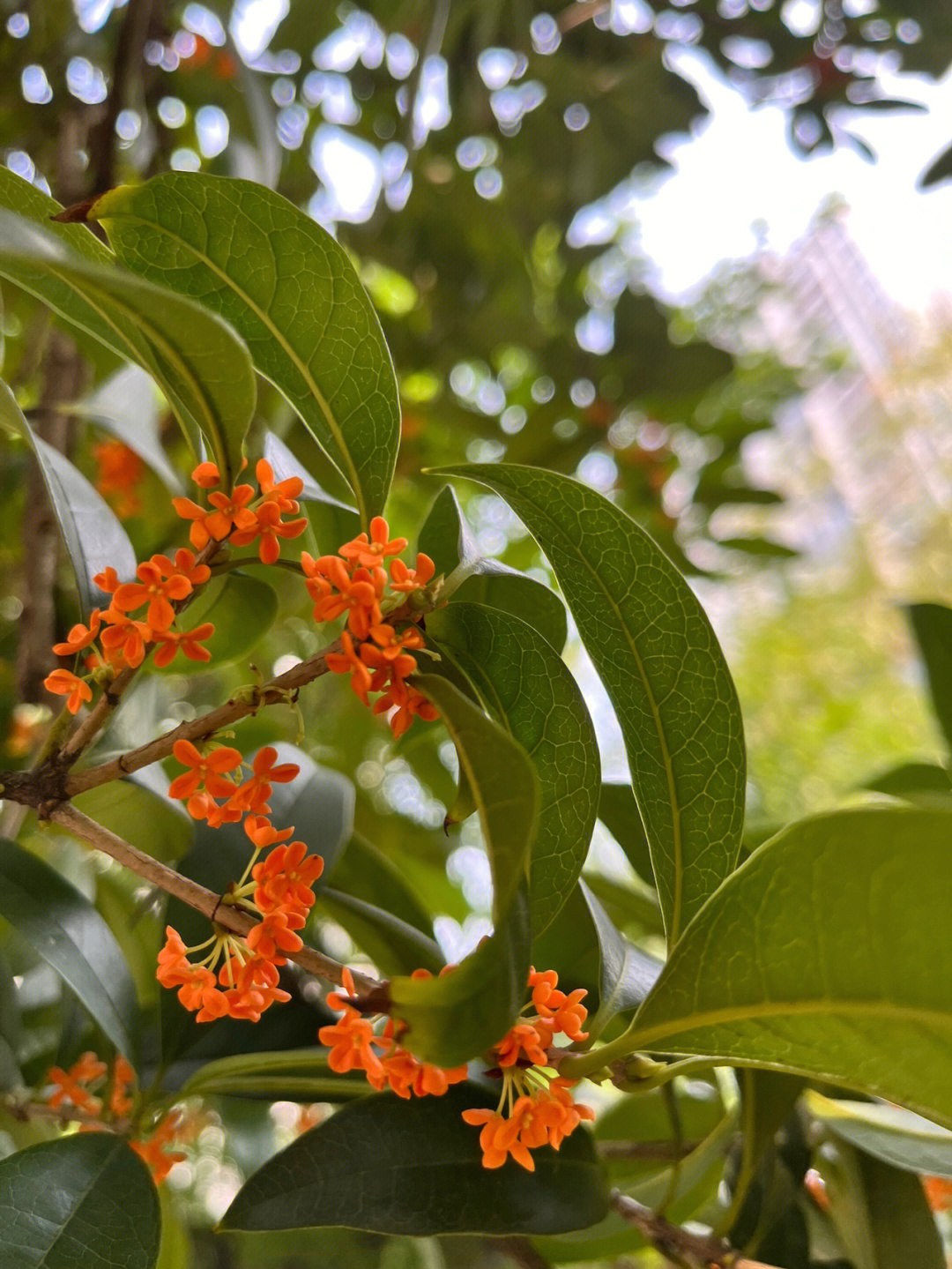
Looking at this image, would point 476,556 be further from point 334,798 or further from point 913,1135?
point 913,1135

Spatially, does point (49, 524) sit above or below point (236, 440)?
above

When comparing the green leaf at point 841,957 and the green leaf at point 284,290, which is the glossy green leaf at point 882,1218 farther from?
the green leaf at point 284,290

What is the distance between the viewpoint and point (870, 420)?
13.4ft

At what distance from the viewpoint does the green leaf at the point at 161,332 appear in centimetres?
25

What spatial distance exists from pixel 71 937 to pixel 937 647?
53 centimetres

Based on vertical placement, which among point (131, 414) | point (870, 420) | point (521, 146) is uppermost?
point (870, 420)

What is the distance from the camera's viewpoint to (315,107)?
141 centimetres

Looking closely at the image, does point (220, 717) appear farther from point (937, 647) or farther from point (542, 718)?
point (937, 647)

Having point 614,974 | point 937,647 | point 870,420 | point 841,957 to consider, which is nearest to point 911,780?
point 937,647

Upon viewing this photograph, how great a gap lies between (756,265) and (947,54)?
188cm

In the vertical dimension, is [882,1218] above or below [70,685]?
below

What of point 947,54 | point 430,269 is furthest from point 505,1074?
point 947,54

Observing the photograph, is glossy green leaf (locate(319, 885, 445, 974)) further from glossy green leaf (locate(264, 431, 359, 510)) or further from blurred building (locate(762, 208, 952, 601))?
blurred building (locate(762, 208, 952, 601))

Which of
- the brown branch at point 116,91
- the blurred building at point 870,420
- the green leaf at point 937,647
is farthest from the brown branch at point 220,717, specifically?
the blurred building at point 870,420
